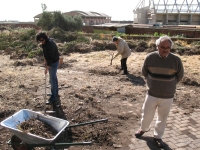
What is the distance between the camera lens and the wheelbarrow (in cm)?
287

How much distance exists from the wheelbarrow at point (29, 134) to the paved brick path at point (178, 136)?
1033mm

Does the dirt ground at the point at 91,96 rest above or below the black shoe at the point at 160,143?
above

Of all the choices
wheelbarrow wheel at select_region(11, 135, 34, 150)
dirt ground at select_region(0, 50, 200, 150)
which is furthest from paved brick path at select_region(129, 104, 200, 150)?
wheelbarrow wheel at select_region(11, 135, 34, 150)

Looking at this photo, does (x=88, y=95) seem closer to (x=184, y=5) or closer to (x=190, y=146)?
(x=190, y=146)

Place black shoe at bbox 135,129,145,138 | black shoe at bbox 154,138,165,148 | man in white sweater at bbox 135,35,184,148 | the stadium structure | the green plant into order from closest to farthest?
man in white sweater at bbox 135,35,184,148, black shoe at bbox 154,138,165,148, black shoe at bbox 135,129,145,138, the green plant, the stadium structure

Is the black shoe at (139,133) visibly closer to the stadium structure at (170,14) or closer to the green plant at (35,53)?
the green plant at (35,53)

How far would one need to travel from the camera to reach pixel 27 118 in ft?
11.6

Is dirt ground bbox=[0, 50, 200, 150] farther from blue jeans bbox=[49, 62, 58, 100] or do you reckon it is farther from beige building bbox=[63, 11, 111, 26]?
beige building bbox=[63, 11, 111, 26]

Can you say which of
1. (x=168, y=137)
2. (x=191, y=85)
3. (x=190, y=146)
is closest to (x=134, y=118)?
(x=168, y=137)

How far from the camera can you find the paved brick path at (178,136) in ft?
12.3

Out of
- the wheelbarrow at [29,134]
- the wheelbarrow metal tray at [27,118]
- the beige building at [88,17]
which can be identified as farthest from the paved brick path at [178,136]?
the beige building at [88,17]

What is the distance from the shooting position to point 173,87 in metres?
3.43

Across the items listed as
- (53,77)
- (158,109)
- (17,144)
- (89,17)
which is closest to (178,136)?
(158,109)

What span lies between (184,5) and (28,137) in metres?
62.5
